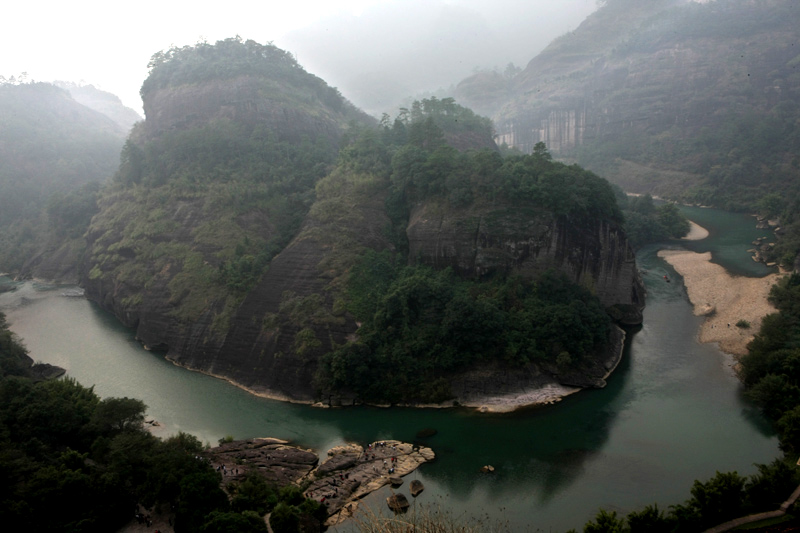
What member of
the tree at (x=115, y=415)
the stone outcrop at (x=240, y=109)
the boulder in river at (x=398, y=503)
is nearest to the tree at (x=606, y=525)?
the boulder in river at (x=398, y=503)

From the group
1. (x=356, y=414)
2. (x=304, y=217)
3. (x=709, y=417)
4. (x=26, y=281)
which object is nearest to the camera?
(x=709, y=417)

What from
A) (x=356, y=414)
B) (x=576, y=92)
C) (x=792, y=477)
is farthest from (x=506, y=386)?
(x=576, y=92)

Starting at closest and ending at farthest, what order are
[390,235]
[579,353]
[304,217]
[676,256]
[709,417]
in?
[709,417] → [579,353] → [390,235] → [304,217] → [676,256]

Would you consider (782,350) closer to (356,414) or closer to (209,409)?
(356,414)

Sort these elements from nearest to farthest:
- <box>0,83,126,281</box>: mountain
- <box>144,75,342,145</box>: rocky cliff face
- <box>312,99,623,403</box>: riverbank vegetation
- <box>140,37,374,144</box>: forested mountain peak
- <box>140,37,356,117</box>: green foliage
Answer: <box>312,99,623,403</box>: riverbank vegetation
<box>144,75,342,145</box>: rocky cliff face
<box>140,37,374,144</box>: forested mountain peak
<box>140,37,356,117</box>: green foliage
<box>0,83,126,281</box>: mountain

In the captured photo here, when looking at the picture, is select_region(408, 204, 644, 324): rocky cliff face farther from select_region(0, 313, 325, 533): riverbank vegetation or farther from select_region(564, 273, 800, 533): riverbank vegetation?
select_region(0, 313, 325, 533): riverbank vegetation

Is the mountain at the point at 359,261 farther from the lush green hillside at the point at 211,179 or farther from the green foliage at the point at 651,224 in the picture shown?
the green foliage at the point at 651,224

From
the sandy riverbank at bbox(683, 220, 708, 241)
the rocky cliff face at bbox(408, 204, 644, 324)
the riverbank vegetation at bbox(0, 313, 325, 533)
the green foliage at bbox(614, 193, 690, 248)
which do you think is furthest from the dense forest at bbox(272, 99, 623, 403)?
the sandy riverbank at bbox(683, 220, 708, 241)
